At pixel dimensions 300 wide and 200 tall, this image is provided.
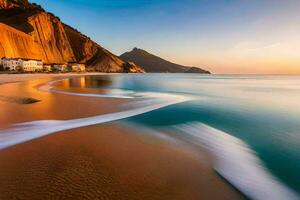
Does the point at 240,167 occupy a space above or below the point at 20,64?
below

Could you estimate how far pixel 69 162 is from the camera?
17.0 ft

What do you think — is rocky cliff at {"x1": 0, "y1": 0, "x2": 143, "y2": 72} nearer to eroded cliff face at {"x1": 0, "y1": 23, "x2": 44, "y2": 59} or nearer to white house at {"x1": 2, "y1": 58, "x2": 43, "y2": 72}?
eroded cliff face at {"x1": 0, "y1": 23, "x2": 44, "y2": 59}

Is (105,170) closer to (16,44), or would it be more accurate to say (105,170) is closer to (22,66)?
(22,66)

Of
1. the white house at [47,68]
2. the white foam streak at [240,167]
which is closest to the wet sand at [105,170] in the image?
the white foam streak at [240,167]

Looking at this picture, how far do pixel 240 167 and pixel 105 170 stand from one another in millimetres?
3485

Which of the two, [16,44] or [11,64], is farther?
[16,44]

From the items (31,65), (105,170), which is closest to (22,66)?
Result: (31,65)

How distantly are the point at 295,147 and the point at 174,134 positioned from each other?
13.9ft

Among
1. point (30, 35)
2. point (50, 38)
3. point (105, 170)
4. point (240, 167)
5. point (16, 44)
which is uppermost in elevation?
point (50, 38)

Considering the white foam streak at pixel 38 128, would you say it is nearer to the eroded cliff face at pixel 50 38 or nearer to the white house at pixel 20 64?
the white house at pixel 20 64

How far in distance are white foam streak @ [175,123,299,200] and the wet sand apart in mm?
424

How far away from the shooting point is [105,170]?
4.86 m

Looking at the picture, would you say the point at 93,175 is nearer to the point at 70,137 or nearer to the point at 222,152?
the point at 70,137

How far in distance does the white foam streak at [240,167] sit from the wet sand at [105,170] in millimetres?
424
